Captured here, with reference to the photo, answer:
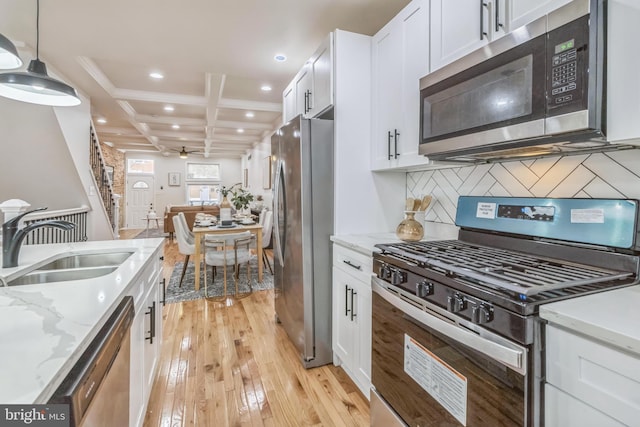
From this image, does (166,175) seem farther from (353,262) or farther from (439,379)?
(439,379)

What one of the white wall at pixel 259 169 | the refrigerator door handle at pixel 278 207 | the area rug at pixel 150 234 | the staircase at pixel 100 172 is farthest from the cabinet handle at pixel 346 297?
the area rug at pixel 150 234

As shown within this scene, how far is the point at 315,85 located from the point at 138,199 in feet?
33.7

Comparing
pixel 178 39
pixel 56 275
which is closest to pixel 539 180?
pixel 56 275

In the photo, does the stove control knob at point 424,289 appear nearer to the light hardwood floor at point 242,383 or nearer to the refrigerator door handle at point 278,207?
the light hardwood floor at point 242,383

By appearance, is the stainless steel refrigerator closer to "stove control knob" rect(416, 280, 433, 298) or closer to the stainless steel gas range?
the stainless steel gas range

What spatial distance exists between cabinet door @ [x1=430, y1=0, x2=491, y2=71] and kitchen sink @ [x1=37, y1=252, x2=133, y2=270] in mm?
2143

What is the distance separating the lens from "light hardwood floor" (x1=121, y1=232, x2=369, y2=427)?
1.68m

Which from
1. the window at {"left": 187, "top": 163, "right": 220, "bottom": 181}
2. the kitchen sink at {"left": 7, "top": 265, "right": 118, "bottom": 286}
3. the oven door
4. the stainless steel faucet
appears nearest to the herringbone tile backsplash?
the oven door

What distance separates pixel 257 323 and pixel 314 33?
2.67 m

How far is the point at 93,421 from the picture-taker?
768mm

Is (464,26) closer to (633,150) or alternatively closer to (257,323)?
(633,150)

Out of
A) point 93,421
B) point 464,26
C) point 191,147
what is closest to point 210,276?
point 93,421

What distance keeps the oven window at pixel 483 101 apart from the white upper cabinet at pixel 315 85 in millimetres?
839

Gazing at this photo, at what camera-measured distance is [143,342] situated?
150 cm
